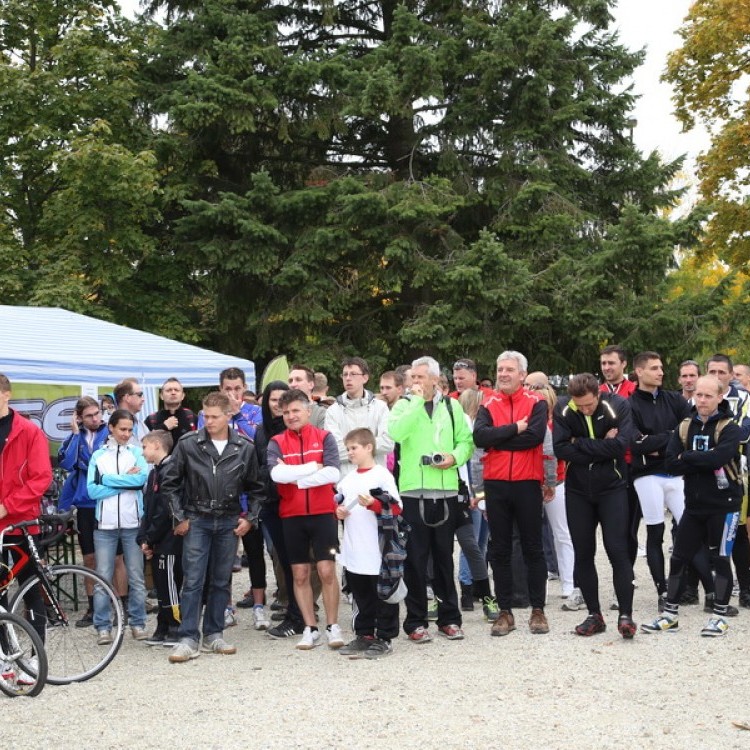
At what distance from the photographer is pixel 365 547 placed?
276 inches

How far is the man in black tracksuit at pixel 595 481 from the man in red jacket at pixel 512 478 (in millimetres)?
211

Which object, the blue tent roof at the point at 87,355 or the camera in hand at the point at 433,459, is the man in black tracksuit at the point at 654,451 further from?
Answer: the blue tent roof at the point at 87,355

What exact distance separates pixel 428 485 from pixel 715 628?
2.26 meters

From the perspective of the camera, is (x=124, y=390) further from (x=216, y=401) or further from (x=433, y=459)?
(x=433, y=459)

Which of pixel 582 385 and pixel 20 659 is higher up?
pixel 582 385

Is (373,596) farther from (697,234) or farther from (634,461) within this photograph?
(697,234)

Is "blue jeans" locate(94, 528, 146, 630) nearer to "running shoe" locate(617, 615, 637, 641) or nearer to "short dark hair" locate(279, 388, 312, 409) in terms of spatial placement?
"short dark hair" locate(279, 388, 312, 409)

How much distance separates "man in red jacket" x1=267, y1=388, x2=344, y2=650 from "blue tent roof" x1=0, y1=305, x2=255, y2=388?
4248 millimetres

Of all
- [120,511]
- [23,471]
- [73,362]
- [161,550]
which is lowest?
[161,550]

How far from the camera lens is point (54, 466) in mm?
10445

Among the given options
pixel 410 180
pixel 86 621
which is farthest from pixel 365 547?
pixel 410 180

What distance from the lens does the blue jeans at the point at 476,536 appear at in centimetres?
866

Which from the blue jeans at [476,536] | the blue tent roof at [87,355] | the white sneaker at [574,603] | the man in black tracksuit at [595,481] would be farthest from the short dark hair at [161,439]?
the white sneaker at [574,603]

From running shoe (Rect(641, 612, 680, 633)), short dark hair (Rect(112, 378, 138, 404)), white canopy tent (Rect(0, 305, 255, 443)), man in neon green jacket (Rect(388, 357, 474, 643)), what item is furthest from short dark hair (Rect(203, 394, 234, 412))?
white canopy tent (Rect(0, 305, 255, 443))
